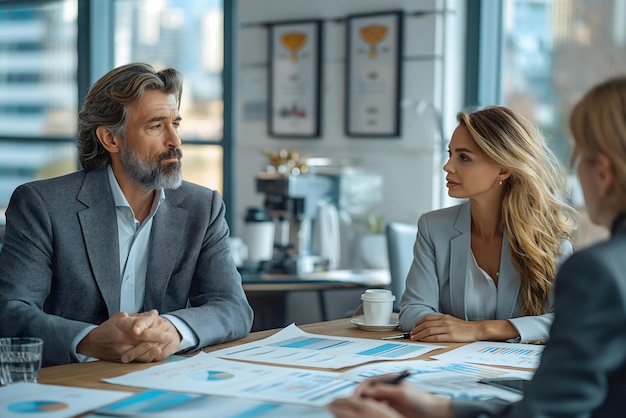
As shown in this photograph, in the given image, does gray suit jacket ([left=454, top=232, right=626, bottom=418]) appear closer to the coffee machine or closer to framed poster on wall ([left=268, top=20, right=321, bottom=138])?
the coffee machine

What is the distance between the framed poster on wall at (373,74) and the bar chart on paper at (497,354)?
2.83 metres

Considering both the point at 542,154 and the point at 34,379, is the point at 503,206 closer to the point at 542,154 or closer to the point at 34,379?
the point at 542,154

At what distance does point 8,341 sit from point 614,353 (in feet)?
3.68

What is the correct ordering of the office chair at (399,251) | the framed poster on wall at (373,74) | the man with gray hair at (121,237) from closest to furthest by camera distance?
the man with gray hair at (121,237) < the office chair at (399,251) < the framed poster on wall at (373,74)

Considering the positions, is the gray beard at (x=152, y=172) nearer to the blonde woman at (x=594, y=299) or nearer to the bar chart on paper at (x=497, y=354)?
the bar chart on paper at (x=497, y=354)

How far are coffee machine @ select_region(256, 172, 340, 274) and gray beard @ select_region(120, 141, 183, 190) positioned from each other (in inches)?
72.8

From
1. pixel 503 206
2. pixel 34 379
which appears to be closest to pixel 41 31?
pixel 503 206

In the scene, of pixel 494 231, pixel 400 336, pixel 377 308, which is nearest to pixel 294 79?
pixel 494 231

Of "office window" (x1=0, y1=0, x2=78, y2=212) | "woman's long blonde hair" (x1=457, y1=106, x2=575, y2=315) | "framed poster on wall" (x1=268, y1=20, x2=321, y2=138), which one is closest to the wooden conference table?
"woman's long blonde hair" (x1=457, y1=106, x2=575, y2=315)

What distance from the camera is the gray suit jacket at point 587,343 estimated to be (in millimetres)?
1201

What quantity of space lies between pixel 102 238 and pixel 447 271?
98 centimetres

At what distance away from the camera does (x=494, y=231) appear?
2.64m

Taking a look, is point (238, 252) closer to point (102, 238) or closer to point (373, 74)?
point (373, 74)

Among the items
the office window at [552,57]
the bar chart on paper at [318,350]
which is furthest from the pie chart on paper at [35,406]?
the office window at [552,57]
